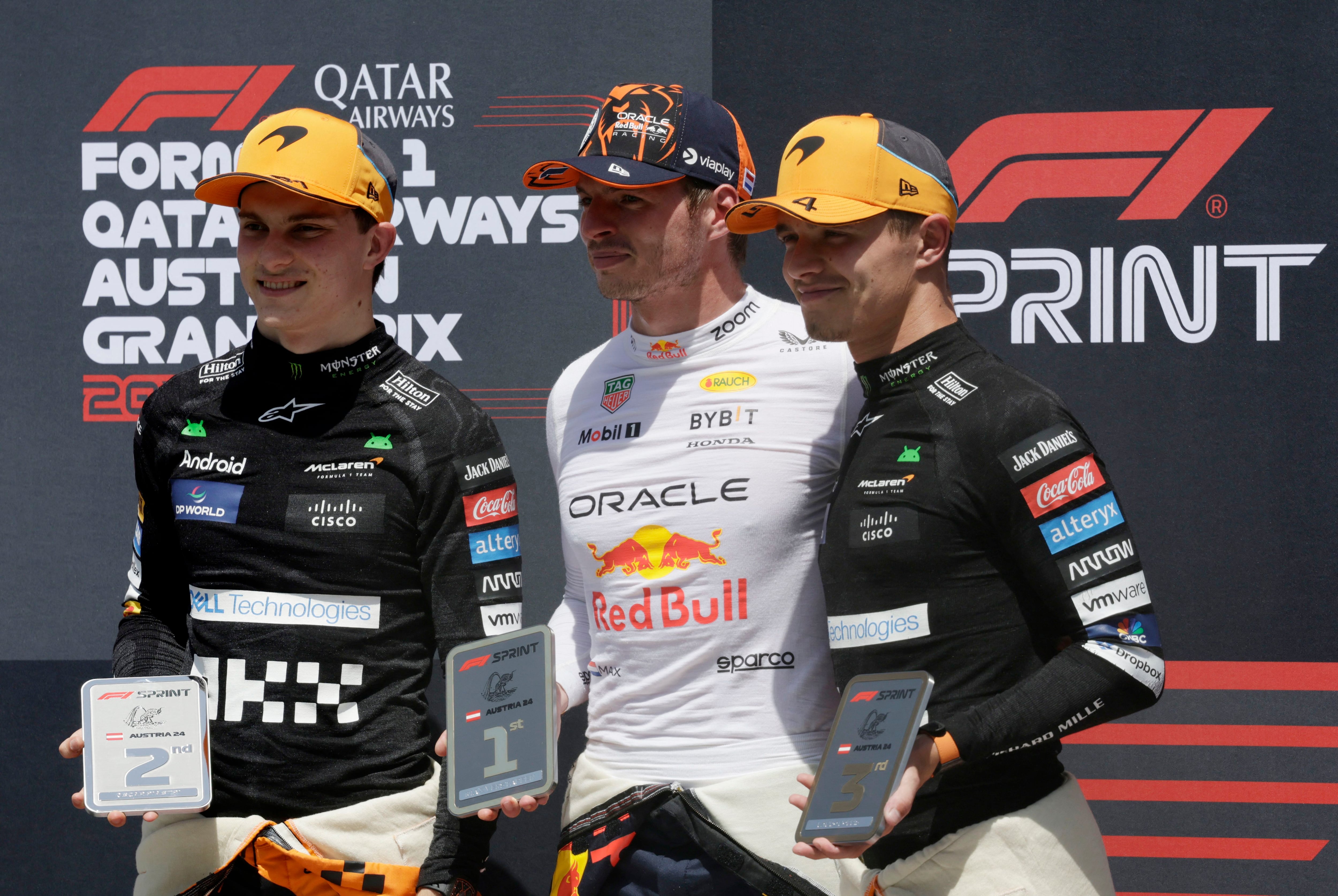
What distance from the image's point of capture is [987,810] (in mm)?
1572

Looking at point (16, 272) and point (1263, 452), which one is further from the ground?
point (16, 272)

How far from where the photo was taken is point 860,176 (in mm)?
1733

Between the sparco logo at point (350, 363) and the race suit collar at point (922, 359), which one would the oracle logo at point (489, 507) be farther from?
the race suit collar at point (922, 359)

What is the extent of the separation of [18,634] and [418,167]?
1.59m

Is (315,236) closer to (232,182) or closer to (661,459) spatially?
(232,182)

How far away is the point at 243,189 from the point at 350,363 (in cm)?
35

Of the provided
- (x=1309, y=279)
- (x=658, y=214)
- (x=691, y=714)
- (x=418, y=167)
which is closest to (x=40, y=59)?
(x=418, y=167)

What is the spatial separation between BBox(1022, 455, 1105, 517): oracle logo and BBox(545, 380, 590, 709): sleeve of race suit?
2.60ft

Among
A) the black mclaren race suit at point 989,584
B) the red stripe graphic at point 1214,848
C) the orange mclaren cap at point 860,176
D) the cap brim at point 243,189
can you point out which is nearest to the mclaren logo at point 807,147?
the orange mclaren cap at point 860,176

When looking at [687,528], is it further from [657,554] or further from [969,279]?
[969,279]

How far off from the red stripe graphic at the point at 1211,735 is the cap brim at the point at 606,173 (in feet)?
5.59

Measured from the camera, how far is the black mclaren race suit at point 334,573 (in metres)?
1.86

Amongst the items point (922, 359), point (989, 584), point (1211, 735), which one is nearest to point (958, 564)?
point (989, 584)

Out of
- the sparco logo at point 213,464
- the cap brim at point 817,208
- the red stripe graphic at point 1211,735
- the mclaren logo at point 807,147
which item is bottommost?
the red stripe graphic at point 1211,735
